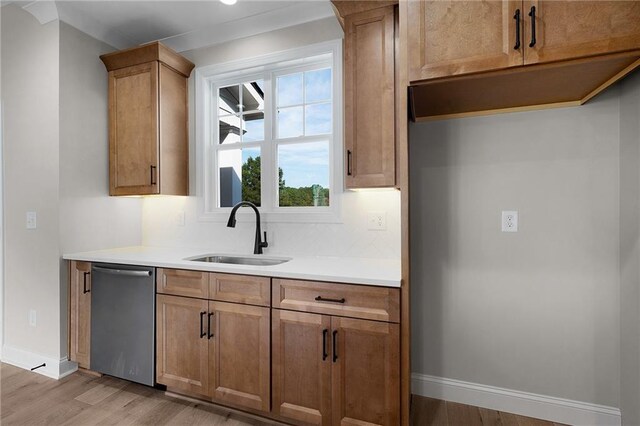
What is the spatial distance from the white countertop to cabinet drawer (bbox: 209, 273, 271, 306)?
0.04 m

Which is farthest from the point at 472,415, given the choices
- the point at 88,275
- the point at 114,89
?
the point at 114,89

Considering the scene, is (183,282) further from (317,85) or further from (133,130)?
(317,85)

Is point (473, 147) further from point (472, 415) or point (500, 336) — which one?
point (472, 415)

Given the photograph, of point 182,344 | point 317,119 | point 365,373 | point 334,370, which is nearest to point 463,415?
point 365,373

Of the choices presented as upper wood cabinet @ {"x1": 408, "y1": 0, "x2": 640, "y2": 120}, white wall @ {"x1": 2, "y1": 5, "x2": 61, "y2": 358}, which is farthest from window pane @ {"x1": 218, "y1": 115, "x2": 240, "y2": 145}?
upper wood cabinet @ {"x1": 408, "y1": 0, "x2": 640, "y2": 120}

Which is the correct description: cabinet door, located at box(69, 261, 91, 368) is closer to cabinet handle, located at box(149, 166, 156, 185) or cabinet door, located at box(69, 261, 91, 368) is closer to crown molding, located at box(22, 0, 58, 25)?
cabinet handle, located at box(149, 166, 156, 185)

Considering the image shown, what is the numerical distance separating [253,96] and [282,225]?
112 centimetres

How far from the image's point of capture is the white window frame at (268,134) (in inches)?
93.6

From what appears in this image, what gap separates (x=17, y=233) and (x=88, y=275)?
843mm

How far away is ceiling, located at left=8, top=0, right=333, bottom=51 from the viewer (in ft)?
7.91

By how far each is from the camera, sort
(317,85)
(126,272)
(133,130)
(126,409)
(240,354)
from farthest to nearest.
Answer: (133,130) < (317,85) < (126,272) < (126,409) < (240,354)

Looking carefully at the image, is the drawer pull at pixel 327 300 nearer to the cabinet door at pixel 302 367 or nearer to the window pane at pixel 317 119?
the cabinet door at pixel 302 367

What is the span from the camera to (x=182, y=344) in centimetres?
208

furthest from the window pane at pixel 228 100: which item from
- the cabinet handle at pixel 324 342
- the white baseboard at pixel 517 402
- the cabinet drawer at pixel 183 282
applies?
the white baseboard at pixel 517 402
